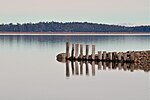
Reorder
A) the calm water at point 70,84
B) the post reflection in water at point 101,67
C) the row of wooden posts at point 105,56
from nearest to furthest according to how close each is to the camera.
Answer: the calm water at point 70,84 → the post reflection in water at point 101,67 → the row of wooden posts at point 105,56

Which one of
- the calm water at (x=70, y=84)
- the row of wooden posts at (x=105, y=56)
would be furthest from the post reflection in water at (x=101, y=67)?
the row of wooden posts at (x=105, y=56)

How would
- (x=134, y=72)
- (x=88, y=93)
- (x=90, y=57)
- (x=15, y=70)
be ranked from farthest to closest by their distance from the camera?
(x=90, y=57)
(x=15, y=70)
(x=134, y=72)
(x=88, y=93)

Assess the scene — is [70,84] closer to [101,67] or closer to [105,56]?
[101,67]

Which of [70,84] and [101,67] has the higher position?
[101,67]

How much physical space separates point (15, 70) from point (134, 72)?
34.6 feet

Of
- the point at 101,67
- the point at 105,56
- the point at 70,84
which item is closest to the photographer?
the point at 70,84

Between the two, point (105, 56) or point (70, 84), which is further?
point (105, 56)

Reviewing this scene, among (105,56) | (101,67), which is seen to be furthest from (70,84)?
(105,56)

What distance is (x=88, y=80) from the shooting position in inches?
1457

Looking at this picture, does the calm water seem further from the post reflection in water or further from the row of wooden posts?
the row of wooden posts

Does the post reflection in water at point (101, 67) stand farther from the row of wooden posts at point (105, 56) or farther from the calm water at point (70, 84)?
the row of wooden posts at point (105, 56)

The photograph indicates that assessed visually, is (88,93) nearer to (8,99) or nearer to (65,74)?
(8,99)

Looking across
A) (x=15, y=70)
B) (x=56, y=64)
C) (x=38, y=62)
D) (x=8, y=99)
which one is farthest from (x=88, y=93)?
(x=38, y=62)

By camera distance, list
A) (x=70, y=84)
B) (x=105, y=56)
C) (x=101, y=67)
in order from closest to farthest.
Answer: (x=70, y=84)
(x=101, y=67)
(x=105, y=56)
